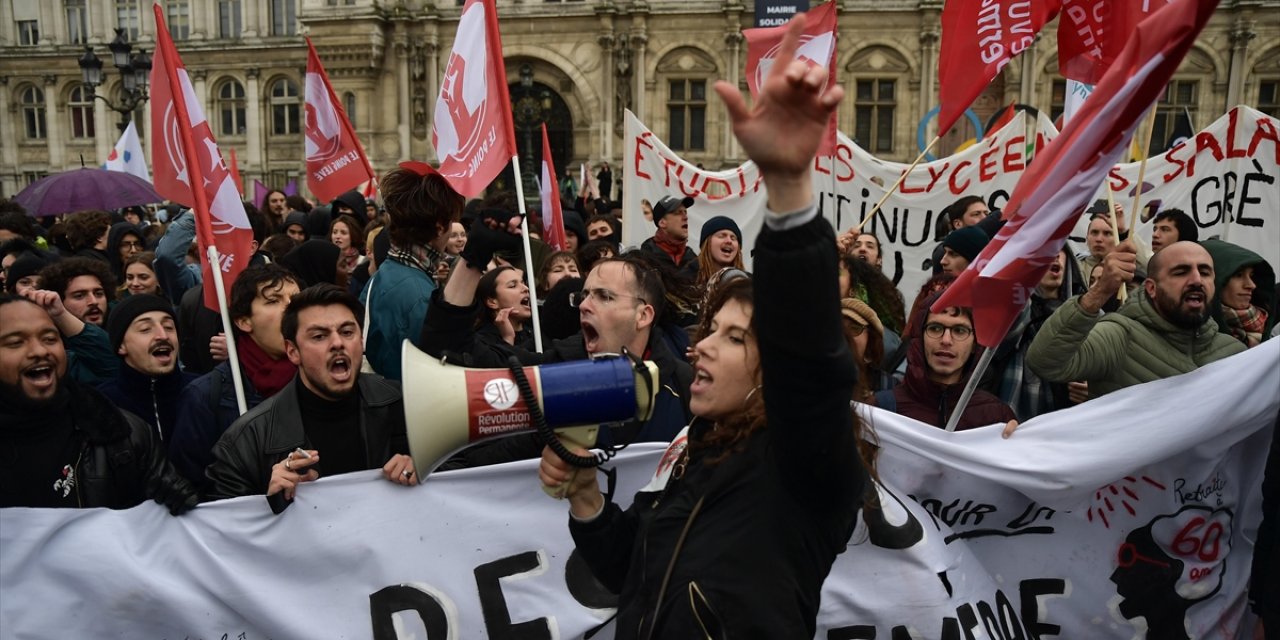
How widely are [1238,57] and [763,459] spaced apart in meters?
28.6

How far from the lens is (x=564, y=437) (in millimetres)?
2037

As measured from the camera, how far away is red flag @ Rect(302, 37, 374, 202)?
7.39 meters

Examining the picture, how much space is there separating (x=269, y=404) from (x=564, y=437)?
1.38 metres

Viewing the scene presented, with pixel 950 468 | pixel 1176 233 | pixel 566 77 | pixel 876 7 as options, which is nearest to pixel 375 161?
pixel 566 77

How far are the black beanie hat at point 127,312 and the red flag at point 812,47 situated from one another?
440 centimetres

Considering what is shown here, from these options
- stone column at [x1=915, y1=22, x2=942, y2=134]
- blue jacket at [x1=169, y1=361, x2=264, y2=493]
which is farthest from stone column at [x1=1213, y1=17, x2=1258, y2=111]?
blue jacket at [x1=169, y1=361, x2=264, y2=493]

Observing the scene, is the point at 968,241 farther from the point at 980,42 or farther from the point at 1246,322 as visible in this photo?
the point at 1246,322

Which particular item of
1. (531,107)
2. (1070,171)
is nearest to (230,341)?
(1070,171)

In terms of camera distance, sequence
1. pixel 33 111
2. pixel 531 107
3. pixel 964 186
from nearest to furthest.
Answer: pixel 964 186, pixel 531 107, pixel 33 111

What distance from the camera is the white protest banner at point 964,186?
7293 millimetres

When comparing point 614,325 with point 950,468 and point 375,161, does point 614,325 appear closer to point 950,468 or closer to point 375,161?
point 950,468

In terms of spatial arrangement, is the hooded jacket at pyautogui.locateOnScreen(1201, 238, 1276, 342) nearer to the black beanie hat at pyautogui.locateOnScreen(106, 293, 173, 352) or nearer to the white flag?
the black beanie hat at pyautogui.locateOnScreen(106, 293, 173, 352)

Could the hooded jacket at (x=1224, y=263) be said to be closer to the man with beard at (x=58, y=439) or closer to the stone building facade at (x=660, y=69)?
the man with beard at (x=58, y=439)

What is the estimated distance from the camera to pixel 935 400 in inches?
141
